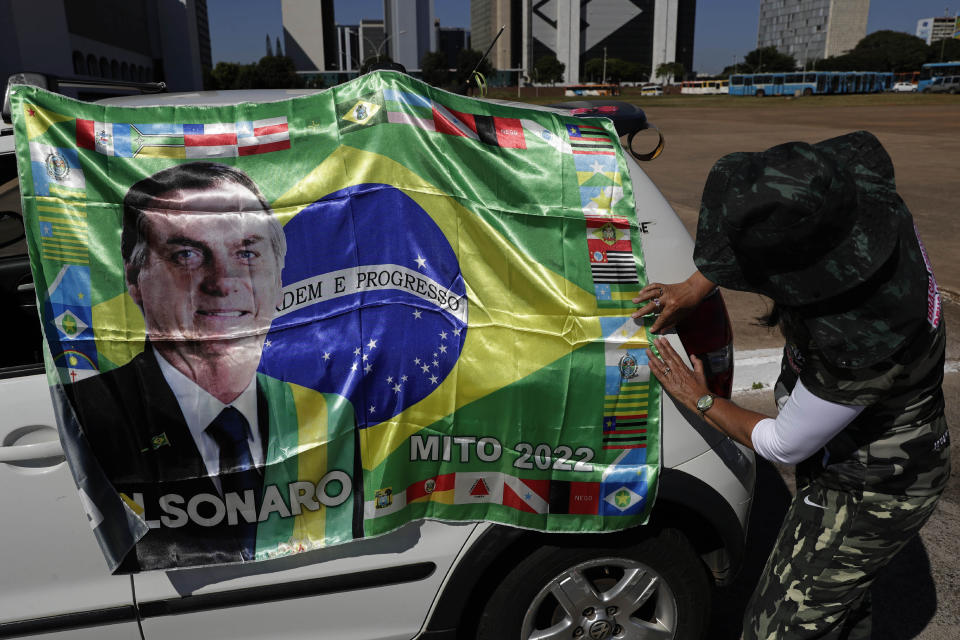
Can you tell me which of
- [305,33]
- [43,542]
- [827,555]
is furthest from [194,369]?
[305,33]

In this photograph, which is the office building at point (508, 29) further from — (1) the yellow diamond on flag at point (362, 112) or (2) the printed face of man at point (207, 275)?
(2) the printed face of man at point (207, 275)

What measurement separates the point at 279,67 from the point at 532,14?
74.9 meters

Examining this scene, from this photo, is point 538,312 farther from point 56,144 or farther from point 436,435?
point 56,144

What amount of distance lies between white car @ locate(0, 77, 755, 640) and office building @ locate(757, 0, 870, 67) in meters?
150

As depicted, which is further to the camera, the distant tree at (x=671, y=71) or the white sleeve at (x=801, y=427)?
the distant tree at (x=671, y=71)

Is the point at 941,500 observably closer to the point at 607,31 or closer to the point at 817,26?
the point at 607,31

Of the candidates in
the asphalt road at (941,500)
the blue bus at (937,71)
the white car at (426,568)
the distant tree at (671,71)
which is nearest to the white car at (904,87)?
the blue bus at (937,71)

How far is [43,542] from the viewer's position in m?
1.87

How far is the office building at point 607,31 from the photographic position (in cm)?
13318

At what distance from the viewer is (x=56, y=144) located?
1.78 m

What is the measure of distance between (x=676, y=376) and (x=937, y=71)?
222 feet

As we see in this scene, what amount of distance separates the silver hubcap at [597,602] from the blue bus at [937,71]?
6517 cm

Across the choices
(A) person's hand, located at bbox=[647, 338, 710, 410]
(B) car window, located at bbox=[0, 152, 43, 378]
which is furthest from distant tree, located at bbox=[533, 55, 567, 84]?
(A) person's hand, located at bbox=[647, 338, 710, 410]

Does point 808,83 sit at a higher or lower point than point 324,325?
higher
